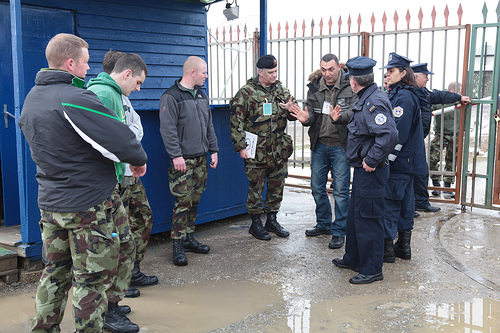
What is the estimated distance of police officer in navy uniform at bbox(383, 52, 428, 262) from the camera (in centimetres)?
403

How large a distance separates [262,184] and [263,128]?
621mm

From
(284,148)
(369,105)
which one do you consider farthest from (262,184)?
(369,105)

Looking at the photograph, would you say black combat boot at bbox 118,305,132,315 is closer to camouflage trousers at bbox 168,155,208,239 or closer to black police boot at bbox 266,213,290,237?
camouflage trousers at bbox 168,155,208,239

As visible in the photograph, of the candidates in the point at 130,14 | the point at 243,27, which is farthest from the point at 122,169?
the point at 243,27

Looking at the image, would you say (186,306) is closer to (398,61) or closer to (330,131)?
(330,131)

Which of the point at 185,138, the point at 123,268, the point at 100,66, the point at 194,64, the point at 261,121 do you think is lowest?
the point at 123,268

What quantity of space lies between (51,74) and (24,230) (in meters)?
1.96

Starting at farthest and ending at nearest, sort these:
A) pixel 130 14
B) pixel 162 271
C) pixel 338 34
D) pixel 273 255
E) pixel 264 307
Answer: pixel 338 34, pixel 130 14, pixel 273 255, pixel 162 271, pixel 264 307

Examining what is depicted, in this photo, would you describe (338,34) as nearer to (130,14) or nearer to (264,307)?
(130,14)

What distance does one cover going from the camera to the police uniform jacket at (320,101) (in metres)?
4.51

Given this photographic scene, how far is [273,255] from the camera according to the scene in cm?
443

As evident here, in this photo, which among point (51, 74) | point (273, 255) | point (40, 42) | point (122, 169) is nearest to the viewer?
point (51, 74)

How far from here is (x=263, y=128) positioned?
15.6 ft

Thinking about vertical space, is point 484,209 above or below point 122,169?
below
